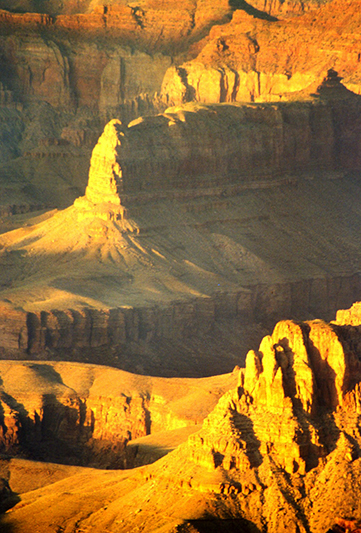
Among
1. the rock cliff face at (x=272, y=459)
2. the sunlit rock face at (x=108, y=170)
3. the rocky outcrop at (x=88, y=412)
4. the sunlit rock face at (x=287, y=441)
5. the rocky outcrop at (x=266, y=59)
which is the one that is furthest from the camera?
the rocky outcrop at (x=266, y=59)

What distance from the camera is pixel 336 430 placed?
44.5m

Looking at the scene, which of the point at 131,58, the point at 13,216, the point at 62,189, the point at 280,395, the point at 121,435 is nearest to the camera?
the point at 280,395

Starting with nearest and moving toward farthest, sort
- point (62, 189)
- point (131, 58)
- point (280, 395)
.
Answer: point (280, 395) < point (62, 189) < point (131, 58)

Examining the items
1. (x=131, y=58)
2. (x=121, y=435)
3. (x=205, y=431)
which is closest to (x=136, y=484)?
(x=205, y=431)

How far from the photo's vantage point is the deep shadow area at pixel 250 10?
13894 centimetres

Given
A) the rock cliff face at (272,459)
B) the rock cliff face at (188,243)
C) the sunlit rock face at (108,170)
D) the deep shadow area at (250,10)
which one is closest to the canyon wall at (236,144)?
the rock cliff face at (188,243)

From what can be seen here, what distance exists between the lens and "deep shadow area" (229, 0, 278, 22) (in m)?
139

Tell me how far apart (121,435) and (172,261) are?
86.5ft

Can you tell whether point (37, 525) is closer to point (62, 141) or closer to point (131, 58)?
point (62, 141)

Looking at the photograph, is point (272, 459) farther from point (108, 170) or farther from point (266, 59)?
point (266, 59)

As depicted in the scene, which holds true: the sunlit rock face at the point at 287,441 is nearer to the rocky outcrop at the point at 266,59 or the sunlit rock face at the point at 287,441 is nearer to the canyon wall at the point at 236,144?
the canyon wall at the point at 236,144

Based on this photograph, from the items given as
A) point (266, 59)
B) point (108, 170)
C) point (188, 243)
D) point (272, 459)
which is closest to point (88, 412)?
point (272, 459)

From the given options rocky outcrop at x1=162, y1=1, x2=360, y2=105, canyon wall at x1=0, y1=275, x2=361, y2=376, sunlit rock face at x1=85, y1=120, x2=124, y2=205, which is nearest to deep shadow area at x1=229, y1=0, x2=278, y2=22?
rocky outcrop at x1=162, y1=1, x2=360, y2=105

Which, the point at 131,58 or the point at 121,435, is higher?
the point at 131,58
